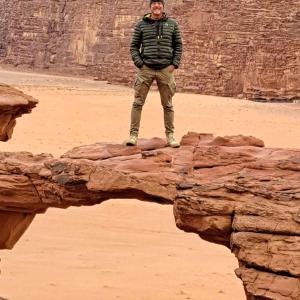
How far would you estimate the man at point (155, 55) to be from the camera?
899cm

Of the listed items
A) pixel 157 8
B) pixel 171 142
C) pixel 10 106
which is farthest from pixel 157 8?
pixel 10 106

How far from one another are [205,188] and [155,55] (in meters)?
1.88

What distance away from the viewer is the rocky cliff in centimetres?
4241

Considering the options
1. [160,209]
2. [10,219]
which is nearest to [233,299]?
[10,219]

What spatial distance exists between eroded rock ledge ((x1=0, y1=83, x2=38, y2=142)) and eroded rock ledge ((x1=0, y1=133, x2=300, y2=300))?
473 mm

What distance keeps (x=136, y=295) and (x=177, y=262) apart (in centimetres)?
190

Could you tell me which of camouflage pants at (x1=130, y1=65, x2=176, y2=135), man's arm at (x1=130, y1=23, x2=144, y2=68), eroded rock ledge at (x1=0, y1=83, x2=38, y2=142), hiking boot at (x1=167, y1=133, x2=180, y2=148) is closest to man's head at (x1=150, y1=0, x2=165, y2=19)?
man's arm at (x1=130, y1=23, x2=144, y2=68)

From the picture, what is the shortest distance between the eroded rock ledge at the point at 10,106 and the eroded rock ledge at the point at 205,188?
473 mm

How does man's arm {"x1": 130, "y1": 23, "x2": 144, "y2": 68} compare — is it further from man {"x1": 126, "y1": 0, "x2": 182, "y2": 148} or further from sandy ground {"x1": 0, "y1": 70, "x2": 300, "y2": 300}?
sandy ground {"x1": 0, "y1": 70, "x2": 300, "y2": 300}

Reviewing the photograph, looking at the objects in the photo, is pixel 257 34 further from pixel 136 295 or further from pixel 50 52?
pixel 136 295

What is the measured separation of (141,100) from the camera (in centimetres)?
917

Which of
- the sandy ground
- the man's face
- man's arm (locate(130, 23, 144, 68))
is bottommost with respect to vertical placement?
the sandy ground

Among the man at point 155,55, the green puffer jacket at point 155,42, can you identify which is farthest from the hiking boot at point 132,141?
the green puffer jacket at point 155,42

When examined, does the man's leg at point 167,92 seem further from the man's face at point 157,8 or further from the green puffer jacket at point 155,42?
the man's face at point 157,8
